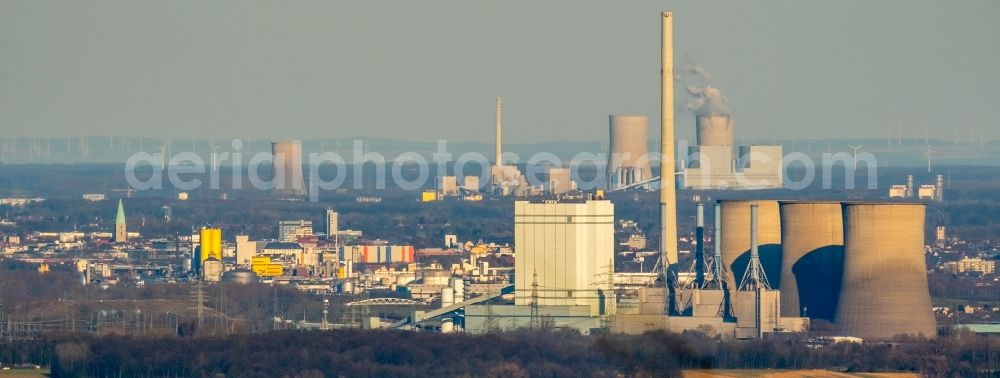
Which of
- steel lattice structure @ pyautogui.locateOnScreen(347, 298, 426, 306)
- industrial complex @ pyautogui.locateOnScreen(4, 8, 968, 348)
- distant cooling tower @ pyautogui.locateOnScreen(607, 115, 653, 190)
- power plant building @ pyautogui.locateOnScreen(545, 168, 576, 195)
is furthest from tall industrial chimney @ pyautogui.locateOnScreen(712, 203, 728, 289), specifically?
distant cooling tower @ pyautogui.locateOnScreen(607, 115, 653, 190)

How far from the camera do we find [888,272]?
62031mm

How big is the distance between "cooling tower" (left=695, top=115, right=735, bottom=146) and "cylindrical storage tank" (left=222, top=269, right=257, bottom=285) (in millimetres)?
40423

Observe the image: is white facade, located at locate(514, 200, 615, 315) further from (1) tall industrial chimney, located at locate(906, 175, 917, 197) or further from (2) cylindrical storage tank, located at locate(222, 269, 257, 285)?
(1) tall industrial chimney, located at locate(906, 175, 917, 197)

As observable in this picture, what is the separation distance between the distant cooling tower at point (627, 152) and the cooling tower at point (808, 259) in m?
62.4

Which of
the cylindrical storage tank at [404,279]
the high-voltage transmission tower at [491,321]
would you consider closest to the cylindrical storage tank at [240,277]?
the cylindrical storage tank at [404,279]

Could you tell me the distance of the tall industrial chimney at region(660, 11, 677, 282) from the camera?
7219 cm

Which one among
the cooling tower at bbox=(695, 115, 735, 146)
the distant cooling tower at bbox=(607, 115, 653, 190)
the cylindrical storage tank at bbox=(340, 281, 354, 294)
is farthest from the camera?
the distant cooling tower at bbox=(607, 115, 653, 190)

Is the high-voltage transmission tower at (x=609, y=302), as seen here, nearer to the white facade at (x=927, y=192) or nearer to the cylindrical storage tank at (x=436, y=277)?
the cylindrical storage tank at (x=436, y=277)

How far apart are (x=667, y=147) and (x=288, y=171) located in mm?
86529

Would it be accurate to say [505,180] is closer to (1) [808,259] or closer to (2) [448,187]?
(2) [448,187]

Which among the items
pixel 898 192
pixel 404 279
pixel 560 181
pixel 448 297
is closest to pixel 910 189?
pixel 898 192

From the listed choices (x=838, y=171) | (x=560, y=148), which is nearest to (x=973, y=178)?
(x=838, y=171)

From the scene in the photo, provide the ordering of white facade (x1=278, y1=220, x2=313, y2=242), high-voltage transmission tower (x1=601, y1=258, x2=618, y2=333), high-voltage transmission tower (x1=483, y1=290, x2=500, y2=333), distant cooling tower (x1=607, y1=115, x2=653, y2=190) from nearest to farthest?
high-voltage transmission tower (x1=601, y1=258, x2=618, y2=333) < high-voltage transmission tower (x1=483, y1=290, x2=500, y2=333) < white facade (x1=278, y1=220, x2=313, y2=242) < distant cooling tower (x1=607, y1=115, x2=653, y2=190)

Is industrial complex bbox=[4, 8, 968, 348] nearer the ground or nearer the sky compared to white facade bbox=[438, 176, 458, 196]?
nearer the ground
